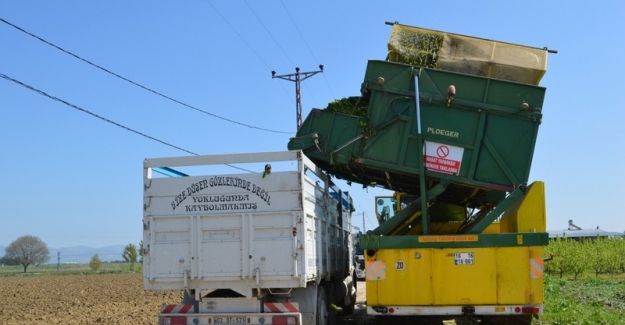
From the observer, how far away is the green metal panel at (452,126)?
10266 mm

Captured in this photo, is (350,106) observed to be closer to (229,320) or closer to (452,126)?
(452,126)

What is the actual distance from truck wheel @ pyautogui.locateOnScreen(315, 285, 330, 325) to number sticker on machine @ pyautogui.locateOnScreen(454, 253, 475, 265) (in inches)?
85.8

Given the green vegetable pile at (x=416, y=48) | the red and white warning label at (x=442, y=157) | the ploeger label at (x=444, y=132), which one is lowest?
the red and white warning label at (x=442, y=157)

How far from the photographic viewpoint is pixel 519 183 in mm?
10305

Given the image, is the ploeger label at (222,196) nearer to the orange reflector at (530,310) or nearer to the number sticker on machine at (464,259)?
the number sticker on machine at (464,259)

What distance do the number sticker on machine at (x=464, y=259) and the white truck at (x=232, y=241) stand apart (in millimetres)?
2100

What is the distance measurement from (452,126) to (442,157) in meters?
0.50

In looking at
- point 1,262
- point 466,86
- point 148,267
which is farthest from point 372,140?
point 1,262

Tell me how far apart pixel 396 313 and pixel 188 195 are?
3457 millimetres

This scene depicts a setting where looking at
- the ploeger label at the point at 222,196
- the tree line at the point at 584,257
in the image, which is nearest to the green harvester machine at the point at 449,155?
the ploeger label at the point at 222,196

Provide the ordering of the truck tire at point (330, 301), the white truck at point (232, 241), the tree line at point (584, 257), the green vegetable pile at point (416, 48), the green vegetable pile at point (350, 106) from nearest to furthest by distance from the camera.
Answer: the white truck at point (232, 241), the green vegetable pile at point (416, 48), the green vegetable pile at point (350, 106), the truck tire at point (330, 301), the tree line at point (584, 257)

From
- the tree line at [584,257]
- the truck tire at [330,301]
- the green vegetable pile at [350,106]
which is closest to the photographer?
the green vegetable pile at [350,106]

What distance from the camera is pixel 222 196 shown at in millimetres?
9516

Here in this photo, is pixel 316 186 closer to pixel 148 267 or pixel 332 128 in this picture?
pixel 332 128
